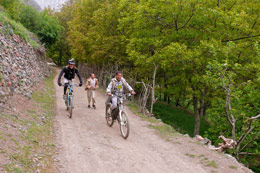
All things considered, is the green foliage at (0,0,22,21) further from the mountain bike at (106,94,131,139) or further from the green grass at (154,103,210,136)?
the mountain bike at (106,94,131,139)

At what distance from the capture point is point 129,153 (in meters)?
6.62

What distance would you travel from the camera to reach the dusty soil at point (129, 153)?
19.0 feet

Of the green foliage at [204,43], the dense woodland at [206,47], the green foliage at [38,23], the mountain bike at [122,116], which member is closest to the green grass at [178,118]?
the dense woodland at [206,47]

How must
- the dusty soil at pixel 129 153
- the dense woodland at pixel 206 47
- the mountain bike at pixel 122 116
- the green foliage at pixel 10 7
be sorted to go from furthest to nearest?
the green foliage at pixel 10 7 → the dense woodland at pixel 206 47 → the mountain bike at pixel 122 116 → the dusty soil at pixel 129 153

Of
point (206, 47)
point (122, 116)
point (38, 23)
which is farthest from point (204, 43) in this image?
point (38, 23)

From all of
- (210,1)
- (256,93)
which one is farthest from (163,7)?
(256,93)

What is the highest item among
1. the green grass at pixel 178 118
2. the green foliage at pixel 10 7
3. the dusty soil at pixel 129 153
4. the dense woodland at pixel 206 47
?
the green foliage at pixel 10 7

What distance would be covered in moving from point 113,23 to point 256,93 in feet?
45.0

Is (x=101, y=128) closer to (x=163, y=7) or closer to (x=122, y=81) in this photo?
(x=122, y=81)

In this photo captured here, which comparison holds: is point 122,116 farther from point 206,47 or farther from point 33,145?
point 206,47

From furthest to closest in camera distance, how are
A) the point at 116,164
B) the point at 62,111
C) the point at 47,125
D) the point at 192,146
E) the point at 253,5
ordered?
1. the point at 253,5
2. the point at 62,111
3. the point at 47,125
4. the point at 192,146
5. the point at 116,164

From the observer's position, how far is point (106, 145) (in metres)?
7.11

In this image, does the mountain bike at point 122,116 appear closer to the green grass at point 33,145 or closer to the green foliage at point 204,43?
the green grass at point 33,145

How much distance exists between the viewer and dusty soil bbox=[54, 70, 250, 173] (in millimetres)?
5785
